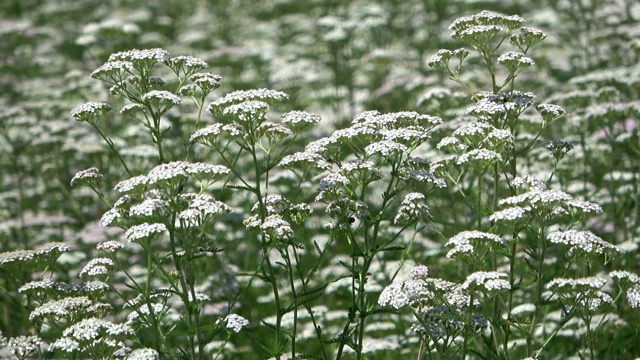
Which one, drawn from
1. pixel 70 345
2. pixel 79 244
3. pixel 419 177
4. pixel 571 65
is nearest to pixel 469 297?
pixel 419 177

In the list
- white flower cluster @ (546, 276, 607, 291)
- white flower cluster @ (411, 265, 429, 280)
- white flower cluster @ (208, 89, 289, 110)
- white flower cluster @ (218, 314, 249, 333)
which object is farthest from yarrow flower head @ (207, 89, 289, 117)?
white flower cluster @ (546, 276, 607, 291)

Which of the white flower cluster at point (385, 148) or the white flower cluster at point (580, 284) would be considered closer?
the white flower cluster at point (580, 284)

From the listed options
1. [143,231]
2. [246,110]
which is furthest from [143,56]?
[143,231]

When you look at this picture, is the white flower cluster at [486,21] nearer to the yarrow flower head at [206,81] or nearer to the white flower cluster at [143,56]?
the yarrow flower head at [206,81]

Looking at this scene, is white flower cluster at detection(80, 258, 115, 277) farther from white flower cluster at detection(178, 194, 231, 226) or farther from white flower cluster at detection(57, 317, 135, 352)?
white flower cluster at detection(178, 194, 231, 226)

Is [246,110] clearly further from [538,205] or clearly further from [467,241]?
[538,205]

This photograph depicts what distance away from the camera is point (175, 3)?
25141 mm

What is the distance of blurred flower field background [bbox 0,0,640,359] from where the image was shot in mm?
6465

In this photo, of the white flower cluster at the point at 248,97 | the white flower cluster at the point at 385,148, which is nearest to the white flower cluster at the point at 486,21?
the white flower cluster at the point at 385,148

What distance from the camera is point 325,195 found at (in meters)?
6.81

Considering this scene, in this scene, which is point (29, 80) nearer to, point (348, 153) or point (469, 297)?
point (348, 153)

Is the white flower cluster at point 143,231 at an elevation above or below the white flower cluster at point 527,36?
below

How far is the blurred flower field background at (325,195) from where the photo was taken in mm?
6465

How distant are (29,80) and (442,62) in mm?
14171
